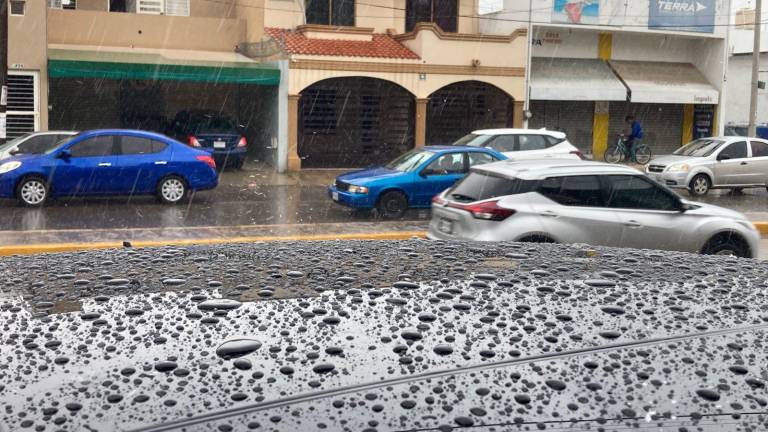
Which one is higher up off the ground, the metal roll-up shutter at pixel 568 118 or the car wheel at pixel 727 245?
the metal roll-up shutter at pixel 568 118

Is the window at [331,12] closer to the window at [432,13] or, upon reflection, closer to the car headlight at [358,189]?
the window at [432,13]

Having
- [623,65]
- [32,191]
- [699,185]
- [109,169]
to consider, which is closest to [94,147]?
[109,169]

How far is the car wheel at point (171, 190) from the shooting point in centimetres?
1681

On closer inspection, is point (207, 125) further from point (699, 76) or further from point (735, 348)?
point (735, 348)

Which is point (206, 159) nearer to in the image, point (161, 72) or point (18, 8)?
point (161, 72)

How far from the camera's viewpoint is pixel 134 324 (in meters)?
2.04

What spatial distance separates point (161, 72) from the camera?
23812 millimetres

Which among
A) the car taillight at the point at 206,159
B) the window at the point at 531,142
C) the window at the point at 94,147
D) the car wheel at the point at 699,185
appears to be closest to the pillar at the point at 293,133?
the car taillight at the point at 206,159

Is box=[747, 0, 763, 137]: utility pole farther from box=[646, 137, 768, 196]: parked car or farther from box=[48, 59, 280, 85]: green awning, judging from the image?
box=[48, 59, 280, 85]: green awning

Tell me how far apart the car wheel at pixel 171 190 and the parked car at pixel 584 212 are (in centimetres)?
813

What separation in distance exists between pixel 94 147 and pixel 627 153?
60.3ft

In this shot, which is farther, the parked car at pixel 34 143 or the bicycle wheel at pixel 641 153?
the bicycle wheel at pixel 641 153

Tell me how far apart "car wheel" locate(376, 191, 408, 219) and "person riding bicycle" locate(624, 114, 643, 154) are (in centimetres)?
1531

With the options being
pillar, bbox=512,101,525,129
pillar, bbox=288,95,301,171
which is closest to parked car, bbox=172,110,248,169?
pillar, bbox=288,95,301,171
